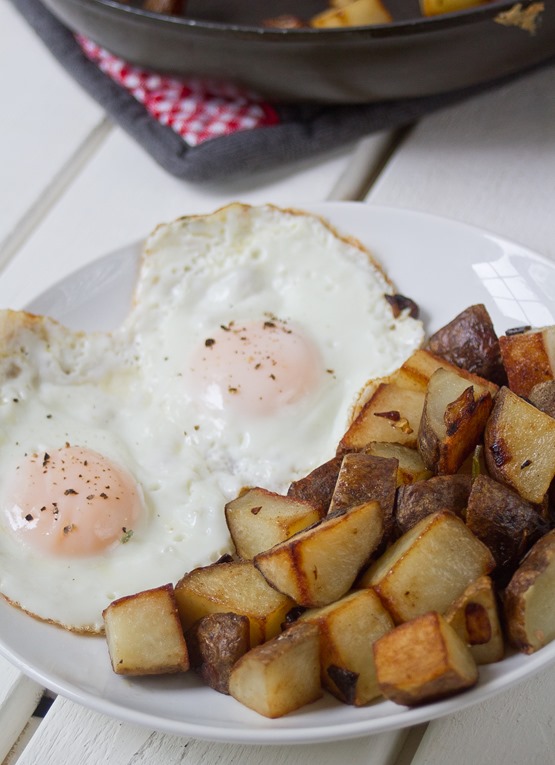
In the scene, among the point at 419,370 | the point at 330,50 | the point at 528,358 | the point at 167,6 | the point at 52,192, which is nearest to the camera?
the point at 528,358

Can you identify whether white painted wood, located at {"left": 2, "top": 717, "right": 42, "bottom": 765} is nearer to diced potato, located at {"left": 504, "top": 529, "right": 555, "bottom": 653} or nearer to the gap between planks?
diced potato, located at {"left": 504, "top": 529, "right": 555, "bottom": 653}

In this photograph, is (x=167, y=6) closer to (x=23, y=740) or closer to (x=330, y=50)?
(x=330, y=50)

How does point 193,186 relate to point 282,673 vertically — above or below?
above

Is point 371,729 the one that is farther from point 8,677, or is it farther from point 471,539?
point 8,677

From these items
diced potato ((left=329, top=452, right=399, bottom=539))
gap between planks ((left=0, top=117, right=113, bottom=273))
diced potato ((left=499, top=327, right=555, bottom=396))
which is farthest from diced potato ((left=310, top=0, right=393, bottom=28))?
diced potato ((left=329, top=452, right=399, bottom=539))

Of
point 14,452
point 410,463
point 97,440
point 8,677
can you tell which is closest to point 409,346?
point 410,463

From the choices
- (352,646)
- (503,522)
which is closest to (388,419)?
(503,522)
